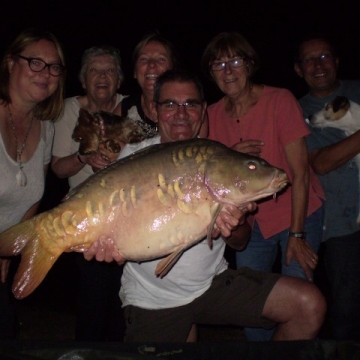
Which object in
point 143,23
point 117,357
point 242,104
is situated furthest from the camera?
point 143,23

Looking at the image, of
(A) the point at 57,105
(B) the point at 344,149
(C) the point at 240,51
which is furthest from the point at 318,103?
(A) the point at 57,105

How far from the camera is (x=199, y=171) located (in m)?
2.70

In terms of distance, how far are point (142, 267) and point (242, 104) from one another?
1.42 metres

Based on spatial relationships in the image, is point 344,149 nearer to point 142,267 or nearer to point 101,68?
point 142,267

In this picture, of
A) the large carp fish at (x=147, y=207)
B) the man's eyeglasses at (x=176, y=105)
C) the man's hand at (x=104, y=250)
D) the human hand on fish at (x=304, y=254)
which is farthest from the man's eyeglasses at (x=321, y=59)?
the man's hand at (x=104, y=250)

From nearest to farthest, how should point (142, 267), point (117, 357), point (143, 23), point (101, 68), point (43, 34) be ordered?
1. point (117, 357)
2. point (142, 267)
3. point (43, 34)
4. point (101, 68)
5. point (143, 23)

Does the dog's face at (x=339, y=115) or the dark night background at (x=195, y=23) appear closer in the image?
the dog's face at (x=339, y=115)

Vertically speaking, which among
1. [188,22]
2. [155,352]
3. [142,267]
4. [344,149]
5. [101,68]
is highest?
[188,22]

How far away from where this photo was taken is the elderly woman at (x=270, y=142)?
3.54 meters

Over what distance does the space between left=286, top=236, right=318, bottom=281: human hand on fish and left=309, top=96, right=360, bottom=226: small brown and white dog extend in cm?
64

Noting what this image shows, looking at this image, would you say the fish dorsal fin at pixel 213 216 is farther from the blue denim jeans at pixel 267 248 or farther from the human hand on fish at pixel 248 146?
the blue denim jeans at pixel 267 248

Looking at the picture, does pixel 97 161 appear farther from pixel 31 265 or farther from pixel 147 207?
pixel 31 265

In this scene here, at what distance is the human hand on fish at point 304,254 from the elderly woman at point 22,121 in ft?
6.12

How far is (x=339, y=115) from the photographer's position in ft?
12.8
